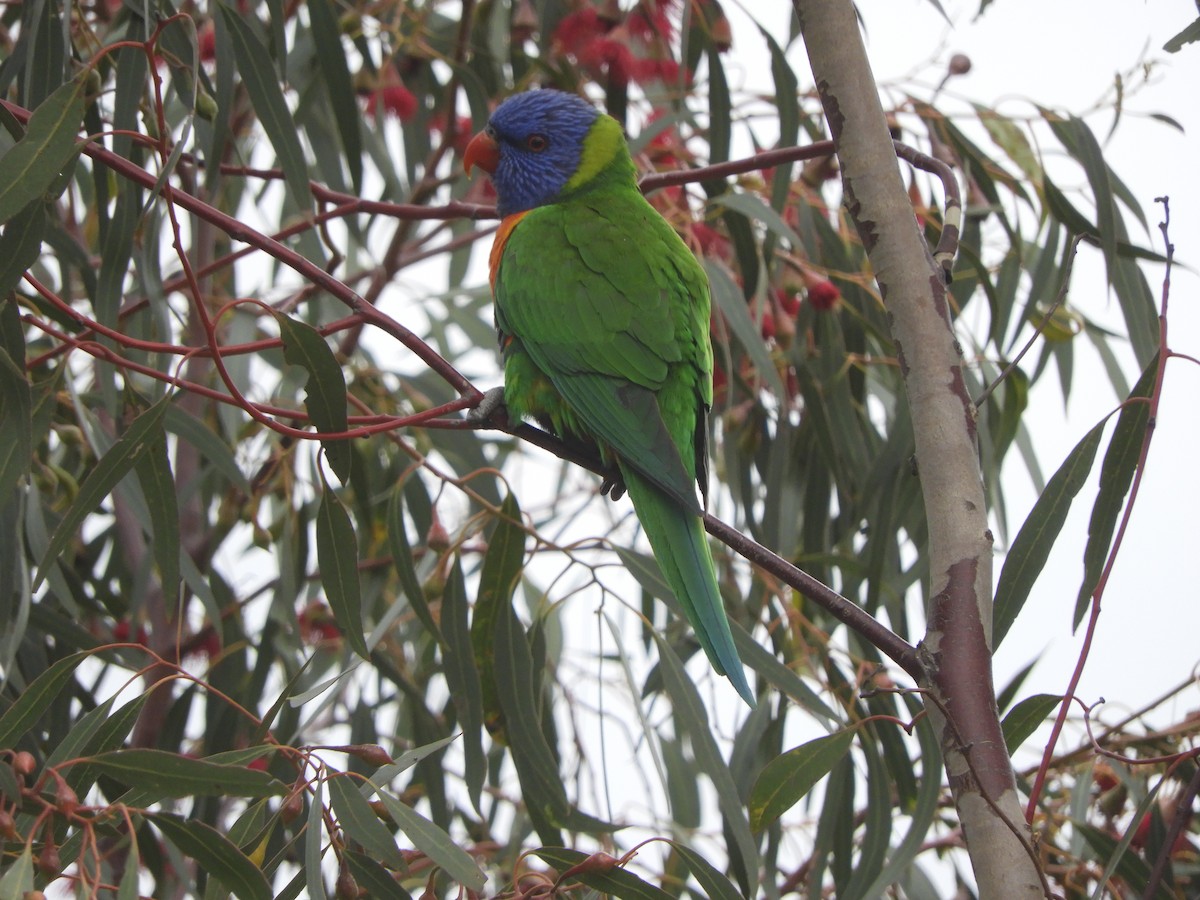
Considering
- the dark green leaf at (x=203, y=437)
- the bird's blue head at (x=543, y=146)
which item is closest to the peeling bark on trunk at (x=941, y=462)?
the dark green leaf at (x=203, y=437)

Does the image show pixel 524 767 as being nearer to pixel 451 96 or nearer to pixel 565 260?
pixel 565 260

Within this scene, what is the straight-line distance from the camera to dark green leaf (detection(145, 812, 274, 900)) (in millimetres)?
1165

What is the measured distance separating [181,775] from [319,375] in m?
0.51

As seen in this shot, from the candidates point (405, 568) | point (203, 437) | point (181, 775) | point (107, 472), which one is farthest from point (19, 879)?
point (203, 437)

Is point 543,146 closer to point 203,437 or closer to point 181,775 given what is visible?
point 203,437

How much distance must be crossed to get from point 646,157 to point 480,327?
71 cm

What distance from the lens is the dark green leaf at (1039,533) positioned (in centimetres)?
137

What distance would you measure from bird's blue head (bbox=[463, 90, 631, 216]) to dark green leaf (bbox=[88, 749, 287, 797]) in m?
1.67

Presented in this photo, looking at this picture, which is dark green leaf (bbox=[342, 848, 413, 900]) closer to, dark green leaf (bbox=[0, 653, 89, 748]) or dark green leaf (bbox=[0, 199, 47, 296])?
dark green leaf (bbox=[0, 653, 89, 748])

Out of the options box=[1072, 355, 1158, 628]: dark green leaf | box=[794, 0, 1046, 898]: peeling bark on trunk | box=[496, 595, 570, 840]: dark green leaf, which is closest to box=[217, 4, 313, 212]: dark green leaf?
box=[496, 595, 570, 840]: dark green leaf

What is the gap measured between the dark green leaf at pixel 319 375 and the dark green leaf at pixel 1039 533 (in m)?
0.82

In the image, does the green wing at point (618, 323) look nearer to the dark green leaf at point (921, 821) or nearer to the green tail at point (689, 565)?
the green tail at point (689, 565)

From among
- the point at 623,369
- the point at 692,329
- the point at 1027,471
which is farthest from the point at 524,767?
the point at 1027,471

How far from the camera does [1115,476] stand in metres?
1.42
